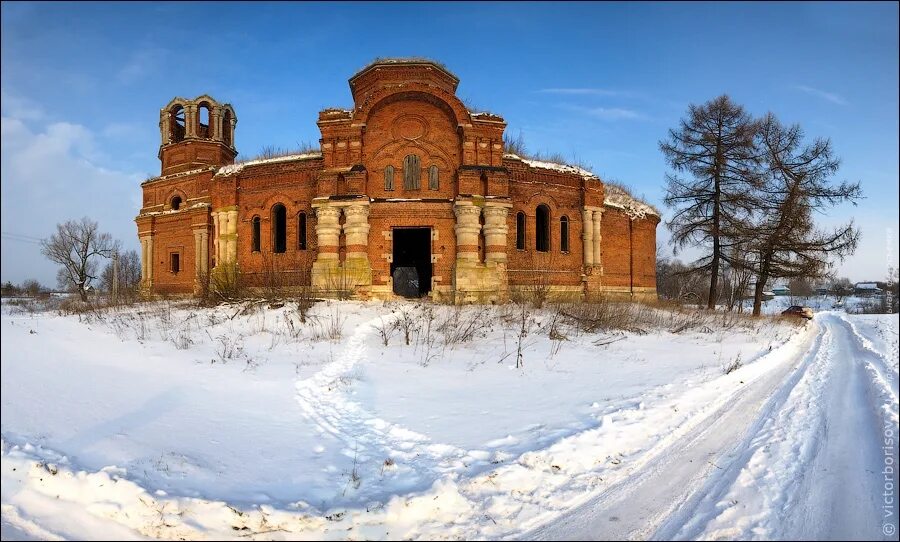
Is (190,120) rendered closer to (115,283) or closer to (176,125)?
(176,125)

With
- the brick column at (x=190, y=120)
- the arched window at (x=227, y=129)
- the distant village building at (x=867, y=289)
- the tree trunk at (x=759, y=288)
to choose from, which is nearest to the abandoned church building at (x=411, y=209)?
the brick column at (x=190, y=120)

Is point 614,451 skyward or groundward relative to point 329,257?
groundward

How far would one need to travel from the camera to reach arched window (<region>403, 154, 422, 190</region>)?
59.8 ft

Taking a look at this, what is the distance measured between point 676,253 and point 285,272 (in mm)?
19648

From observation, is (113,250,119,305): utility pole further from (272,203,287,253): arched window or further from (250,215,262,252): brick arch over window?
(272,203,287,253): arched window

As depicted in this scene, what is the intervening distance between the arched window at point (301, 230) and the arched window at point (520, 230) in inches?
351

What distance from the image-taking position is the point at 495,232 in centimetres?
1780

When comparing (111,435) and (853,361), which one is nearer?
(111,435)

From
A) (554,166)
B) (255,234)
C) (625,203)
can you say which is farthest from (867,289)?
(255,234)

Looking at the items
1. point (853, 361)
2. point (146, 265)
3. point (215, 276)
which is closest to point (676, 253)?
point (853, 361)

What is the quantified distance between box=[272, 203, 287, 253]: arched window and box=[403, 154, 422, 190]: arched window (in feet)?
18.5

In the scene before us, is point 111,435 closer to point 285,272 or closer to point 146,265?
point 285,272

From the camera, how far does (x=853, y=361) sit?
1049 centimetres

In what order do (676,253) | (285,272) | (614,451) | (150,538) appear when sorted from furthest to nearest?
(676,253) < (285,272) < (614,451) < (150,538)
